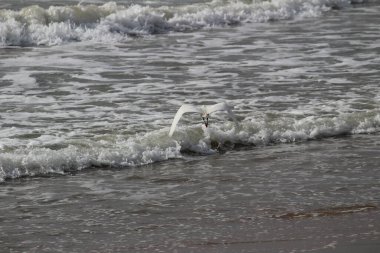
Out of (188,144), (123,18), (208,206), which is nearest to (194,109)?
(188,144)

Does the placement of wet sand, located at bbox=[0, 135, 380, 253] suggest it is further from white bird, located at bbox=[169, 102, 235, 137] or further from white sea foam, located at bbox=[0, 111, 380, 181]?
white bird, located at bbox=[169, 102, 235, 137]

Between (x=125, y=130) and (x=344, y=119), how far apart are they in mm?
2301

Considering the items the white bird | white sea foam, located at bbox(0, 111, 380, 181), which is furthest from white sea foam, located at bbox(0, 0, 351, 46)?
the white bird

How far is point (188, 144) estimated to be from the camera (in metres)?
8.57

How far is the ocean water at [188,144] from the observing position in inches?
235

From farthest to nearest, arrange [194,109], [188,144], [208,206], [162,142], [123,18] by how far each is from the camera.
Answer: [123,18]
[188,144]
[162,142]
[194,109]
[208,206]

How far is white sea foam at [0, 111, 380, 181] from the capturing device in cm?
767

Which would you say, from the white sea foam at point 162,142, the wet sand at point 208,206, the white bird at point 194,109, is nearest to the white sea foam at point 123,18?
the white sea foam at point 162,142

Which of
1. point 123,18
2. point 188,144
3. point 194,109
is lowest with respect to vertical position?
point 188,144

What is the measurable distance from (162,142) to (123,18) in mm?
10531

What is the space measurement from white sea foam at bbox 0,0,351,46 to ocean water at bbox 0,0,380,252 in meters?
0.15

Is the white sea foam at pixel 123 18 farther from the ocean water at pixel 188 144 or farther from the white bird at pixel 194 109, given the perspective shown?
the white bird at pixel 194 109

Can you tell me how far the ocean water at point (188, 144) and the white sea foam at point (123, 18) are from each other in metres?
0.15

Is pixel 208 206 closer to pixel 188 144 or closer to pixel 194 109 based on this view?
pixel 194 109
